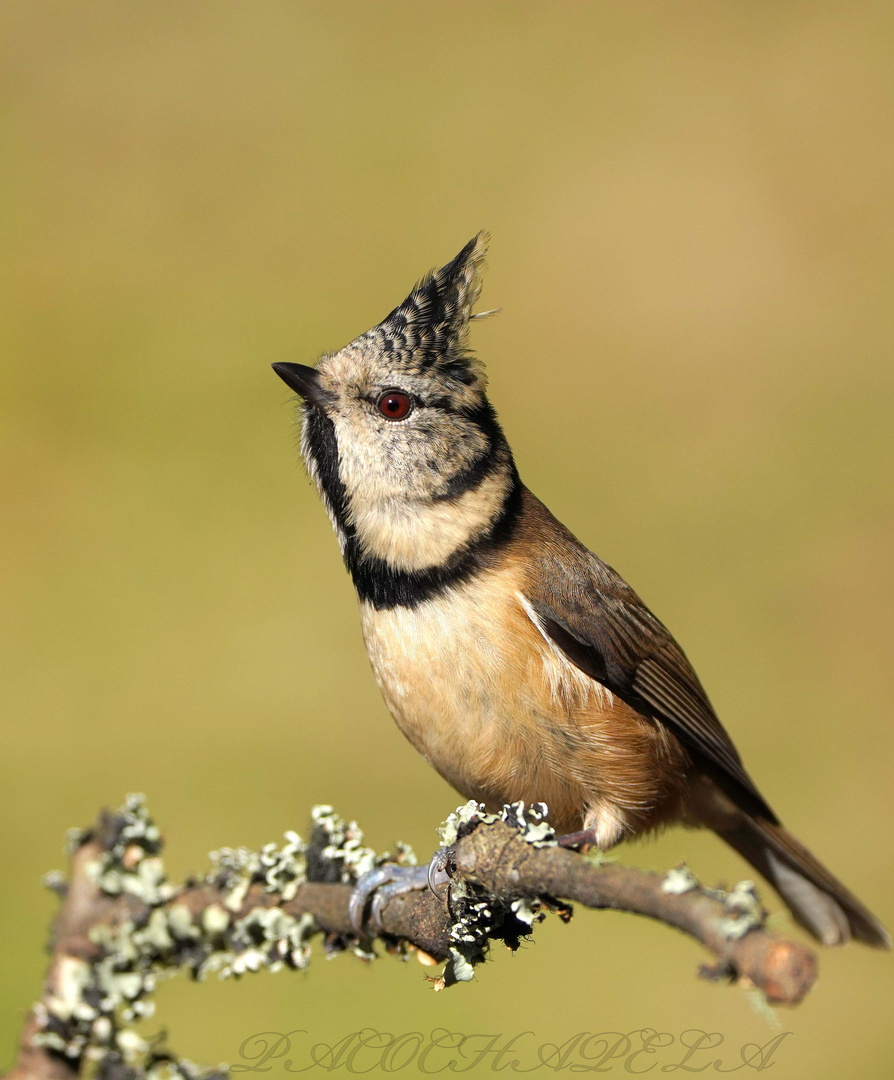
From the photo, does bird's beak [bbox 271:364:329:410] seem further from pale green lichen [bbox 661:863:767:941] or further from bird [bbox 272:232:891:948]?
pale green lichen [bbox 661:863:767:941]

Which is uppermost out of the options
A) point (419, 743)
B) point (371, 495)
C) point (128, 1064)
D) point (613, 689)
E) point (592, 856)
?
point (371, 495)

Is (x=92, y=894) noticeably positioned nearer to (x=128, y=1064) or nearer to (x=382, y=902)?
(x=128, y=1064)

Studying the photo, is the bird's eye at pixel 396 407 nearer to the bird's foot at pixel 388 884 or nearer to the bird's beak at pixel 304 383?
the bird's beak at pixel 304 383

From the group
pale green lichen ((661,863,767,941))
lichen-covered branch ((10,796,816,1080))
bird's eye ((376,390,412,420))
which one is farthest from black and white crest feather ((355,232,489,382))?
pale green lichen ((661,863,767,941))

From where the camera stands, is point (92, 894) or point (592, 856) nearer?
point (592, 856)

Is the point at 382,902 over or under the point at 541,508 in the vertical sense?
under

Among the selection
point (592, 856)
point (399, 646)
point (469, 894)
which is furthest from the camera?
point (399, 646)

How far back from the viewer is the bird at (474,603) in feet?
9.16

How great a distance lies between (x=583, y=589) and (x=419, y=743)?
721 mm

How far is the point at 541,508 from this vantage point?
3426 mm

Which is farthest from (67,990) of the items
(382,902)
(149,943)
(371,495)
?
(371,495)

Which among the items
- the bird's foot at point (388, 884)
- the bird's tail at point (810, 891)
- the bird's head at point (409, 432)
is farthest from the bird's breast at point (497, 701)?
the bird's tail at point (810, 891)

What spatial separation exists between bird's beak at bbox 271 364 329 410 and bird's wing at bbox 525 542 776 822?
854mm

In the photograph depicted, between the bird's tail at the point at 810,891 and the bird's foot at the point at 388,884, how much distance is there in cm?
164
